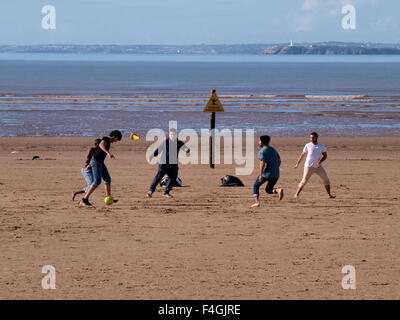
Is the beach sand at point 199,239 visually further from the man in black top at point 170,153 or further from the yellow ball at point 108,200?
the man in black top at point 170,153

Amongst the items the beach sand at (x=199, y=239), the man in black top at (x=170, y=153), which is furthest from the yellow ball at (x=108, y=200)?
the man in black top at (x=170, y=153)

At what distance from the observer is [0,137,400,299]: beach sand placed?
30.9 ft

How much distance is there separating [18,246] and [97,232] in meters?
1.50

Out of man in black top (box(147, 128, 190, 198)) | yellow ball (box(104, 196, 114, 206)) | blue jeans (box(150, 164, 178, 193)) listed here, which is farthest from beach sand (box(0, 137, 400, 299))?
man in black top (box(147, 128, 190, 198))

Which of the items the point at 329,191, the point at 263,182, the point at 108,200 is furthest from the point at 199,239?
the point at 329,191

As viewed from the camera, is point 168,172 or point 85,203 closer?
point 85,203

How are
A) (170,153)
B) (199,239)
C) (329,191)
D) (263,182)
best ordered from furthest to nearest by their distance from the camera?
(329,191), (170,153), (263,182), (199,239)

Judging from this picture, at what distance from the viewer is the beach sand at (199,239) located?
30.9ft

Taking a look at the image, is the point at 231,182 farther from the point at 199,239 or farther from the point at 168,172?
the point at 199,239

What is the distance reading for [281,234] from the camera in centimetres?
1252

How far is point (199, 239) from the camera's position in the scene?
1218 cm
